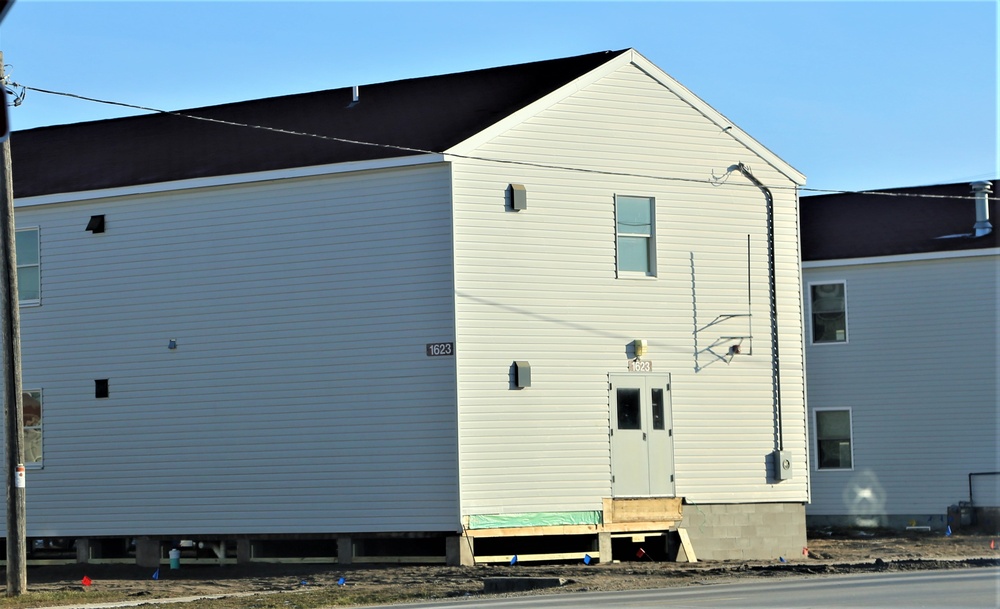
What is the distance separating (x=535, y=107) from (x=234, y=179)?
5.54 metres

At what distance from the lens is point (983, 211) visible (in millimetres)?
33156

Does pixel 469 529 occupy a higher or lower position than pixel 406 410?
lower

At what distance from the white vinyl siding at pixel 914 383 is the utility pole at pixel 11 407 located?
2003 centimetres

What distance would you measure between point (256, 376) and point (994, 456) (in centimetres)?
1742

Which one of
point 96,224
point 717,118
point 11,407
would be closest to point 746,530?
point 717,118

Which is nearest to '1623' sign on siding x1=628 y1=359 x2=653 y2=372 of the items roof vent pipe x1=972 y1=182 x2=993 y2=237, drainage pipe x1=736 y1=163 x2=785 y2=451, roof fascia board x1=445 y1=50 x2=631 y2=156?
drainage pipe x1=736 y1=163 x2=785 y2=451

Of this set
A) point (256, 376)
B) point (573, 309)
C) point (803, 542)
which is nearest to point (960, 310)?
point (803, 542)

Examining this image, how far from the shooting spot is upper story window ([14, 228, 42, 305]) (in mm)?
27016

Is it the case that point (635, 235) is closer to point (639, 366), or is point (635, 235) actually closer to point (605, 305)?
point (605, 305)

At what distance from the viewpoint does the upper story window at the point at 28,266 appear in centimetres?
2702

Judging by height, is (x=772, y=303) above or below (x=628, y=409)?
above

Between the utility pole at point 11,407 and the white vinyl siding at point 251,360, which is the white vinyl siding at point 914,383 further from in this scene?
the utility pole at point 11,407

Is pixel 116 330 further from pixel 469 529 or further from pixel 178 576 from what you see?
pixel 469 529

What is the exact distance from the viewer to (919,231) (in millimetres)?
33844
